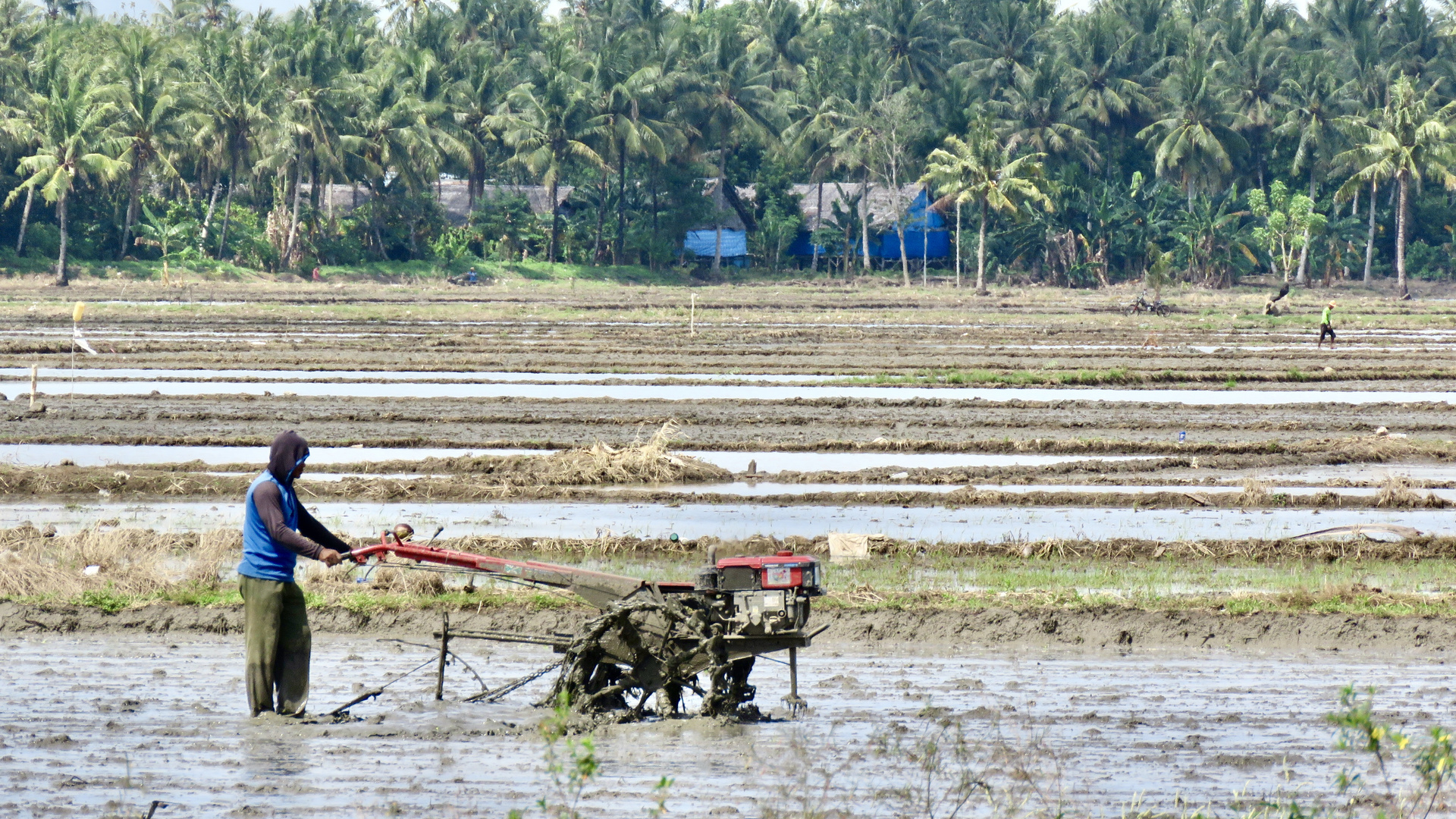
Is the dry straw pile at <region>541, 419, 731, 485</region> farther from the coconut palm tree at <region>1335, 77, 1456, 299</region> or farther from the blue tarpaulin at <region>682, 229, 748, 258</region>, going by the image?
the blue tarpaulin at <region>682, 229, 748, 258</region>

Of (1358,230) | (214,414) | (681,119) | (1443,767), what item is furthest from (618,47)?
(1443,767)

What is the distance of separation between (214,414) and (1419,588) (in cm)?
1538

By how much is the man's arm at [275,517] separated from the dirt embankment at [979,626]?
2.63 m

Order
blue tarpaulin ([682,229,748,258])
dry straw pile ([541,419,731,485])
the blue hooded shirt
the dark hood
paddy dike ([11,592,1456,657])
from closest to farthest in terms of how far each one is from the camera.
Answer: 1. the dark hood
2. the blue hooded shirt
3. paddy dike ([11,592,1456,657])
4. dry straw pile ([541,419,731,485])
5. blue tarpaulin ([682,229,748,258])

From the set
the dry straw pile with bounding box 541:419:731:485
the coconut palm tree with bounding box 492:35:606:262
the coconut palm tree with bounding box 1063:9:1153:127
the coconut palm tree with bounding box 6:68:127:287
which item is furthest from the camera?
the coconut palm tree with bounding box 1063:9:1153:127

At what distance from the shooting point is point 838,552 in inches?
463

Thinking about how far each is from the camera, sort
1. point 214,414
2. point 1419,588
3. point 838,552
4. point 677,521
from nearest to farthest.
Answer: point 1419,588 < point 838,552 < point 677,521 < point 214,414

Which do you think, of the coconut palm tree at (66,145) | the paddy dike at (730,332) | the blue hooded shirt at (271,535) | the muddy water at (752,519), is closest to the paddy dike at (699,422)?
the muddy water at (752,519)

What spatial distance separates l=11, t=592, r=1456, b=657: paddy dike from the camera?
9492 millimetres

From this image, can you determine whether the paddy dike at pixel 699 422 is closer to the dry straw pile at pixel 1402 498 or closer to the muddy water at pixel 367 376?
the muddy water at pixel 367 376

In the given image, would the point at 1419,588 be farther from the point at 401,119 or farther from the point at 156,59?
the point at 156,59

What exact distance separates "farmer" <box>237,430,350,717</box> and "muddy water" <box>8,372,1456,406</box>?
14.5m

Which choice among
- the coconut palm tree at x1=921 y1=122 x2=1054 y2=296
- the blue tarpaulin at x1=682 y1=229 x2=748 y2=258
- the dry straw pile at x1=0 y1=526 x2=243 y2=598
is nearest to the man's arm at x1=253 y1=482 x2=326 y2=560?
the dry straw pile at x1=0 y1=526 x2=243 y2=598

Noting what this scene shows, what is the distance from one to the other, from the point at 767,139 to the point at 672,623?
173ft
